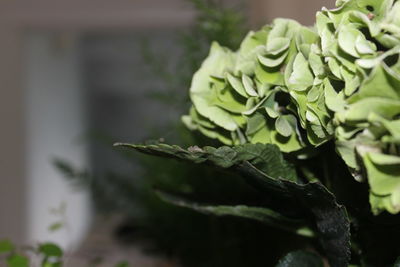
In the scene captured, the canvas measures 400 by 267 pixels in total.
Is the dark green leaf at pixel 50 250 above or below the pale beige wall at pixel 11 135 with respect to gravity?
above

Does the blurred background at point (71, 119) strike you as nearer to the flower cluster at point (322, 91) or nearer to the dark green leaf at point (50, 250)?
the dark green leaf at point (50, 250)

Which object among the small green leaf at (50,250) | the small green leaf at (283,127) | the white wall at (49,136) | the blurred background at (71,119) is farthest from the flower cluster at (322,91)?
the white wall at (49,136)

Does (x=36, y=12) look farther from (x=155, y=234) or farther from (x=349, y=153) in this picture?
(x=349, y=153)

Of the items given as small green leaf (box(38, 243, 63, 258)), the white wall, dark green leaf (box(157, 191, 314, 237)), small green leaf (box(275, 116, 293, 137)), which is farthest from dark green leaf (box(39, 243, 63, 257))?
the white wall

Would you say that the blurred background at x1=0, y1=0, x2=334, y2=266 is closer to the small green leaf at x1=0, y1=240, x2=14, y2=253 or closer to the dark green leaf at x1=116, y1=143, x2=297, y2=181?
the small green leaf at x1=0, y1=240, x2=14, y2=253

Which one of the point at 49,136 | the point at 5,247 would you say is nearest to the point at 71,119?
the point at 49,136

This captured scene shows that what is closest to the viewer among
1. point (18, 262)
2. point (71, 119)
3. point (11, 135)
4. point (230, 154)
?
point (230, 154)

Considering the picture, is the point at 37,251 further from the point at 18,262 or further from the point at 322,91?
the point at 322,91

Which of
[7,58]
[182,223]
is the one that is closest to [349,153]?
[182,223]
